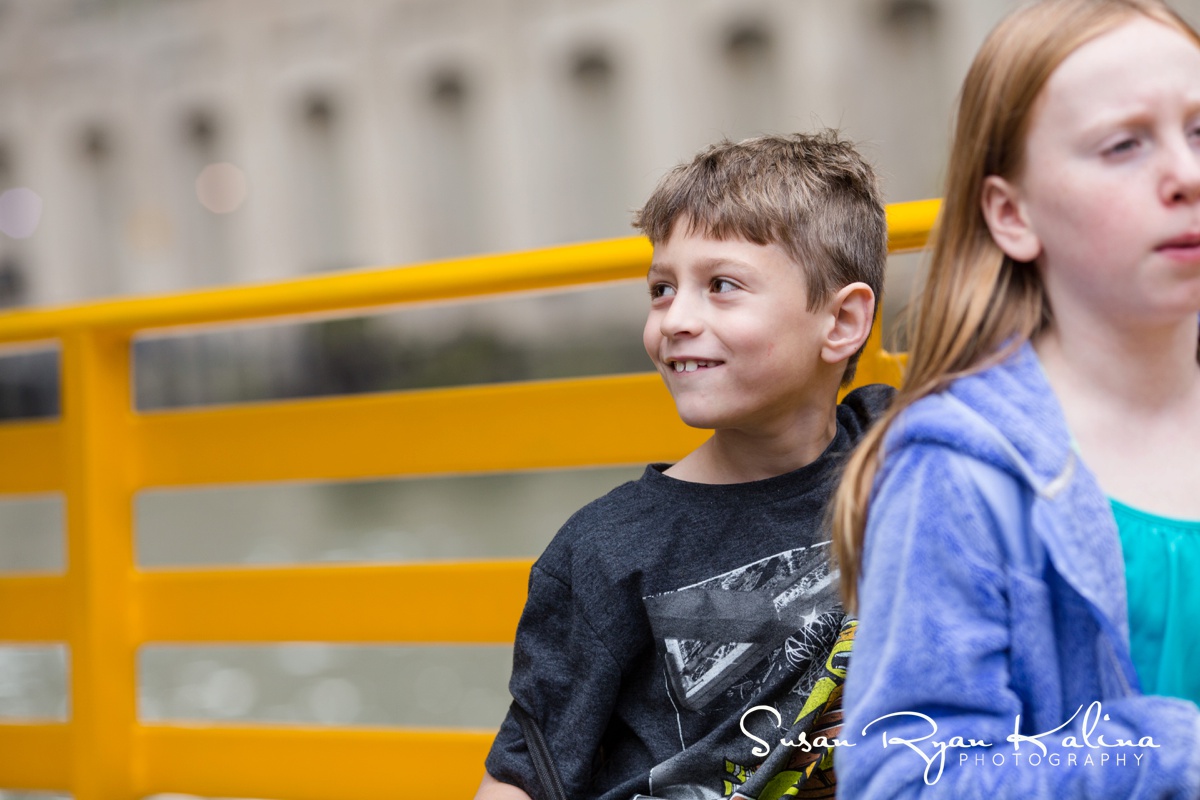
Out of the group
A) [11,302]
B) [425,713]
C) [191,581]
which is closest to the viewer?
[191,581]

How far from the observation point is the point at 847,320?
1.51 m

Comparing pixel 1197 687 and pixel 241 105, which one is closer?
pixel 1197 687

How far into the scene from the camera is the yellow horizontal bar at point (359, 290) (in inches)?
75.0

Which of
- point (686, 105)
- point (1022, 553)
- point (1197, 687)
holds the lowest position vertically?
point (1197, 687)

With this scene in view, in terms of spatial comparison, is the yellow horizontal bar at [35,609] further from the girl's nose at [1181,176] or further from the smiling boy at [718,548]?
the girl's nose at [1181,176]

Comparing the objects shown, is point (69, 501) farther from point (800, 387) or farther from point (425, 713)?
point (425, 713)

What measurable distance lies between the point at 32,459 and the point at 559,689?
1.81 metres

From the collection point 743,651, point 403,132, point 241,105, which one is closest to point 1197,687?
point 743,651

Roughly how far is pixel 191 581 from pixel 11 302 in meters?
36.0

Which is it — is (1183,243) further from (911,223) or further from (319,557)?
(319,557)

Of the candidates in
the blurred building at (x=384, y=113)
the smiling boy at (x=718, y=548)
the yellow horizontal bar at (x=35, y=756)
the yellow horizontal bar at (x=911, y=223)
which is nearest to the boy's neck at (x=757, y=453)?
the smiling boy at (x=718, y=548)

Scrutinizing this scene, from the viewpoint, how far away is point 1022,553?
973 millimetres

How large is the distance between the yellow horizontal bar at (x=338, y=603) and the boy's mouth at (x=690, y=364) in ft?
2.49

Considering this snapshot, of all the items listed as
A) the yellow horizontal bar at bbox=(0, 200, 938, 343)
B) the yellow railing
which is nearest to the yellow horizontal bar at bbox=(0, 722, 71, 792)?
the yellow railing
